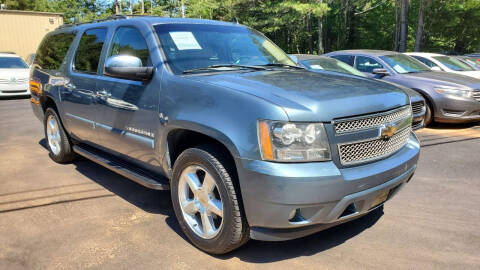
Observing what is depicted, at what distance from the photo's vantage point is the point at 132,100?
3.44 meters

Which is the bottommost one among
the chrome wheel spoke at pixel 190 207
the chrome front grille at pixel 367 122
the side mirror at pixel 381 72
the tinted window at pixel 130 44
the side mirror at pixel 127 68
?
the chrome wheel spoke at pixel 190 207

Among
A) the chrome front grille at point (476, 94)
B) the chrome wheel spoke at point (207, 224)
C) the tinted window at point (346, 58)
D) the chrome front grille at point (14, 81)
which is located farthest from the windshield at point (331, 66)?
the chrome front grille at point (14, 81)

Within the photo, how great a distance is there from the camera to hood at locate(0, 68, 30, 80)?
13.0 meters

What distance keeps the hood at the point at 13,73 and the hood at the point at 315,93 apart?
12.5 metres

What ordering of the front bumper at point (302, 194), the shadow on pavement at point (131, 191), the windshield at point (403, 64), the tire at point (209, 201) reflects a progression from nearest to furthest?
the front bumper at point (302, 194) → the tire at point (209, 201) → the shadow on pavement at point (131, 191) → the windshield at point (403, 64)

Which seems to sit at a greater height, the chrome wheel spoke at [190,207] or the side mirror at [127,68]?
the side mirror at [127,68]

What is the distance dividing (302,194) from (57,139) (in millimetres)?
4183

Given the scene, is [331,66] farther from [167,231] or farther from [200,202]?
[200,202]

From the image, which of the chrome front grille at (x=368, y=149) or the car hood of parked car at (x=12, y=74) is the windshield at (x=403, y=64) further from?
the car hood of parked car at (x=12, y=74)

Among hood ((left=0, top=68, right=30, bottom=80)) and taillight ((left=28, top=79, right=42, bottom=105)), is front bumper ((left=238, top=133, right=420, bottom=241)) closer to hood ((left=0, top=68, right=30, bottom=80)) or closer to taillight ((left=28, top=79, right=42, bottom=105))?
taillight ((left=28, top=79, right=42, bottom=105))

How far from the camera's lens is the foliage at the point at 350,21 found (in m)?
25.0

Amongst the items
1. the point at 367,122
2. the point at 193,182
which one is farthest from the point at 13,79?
the point at 367,122

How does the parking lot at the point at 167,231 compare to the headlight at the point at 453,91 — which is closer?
the parking lot at the point at 167,231

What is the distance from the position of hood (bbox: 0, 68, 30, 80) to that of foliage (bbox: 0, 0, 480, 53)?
16550mm
